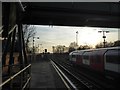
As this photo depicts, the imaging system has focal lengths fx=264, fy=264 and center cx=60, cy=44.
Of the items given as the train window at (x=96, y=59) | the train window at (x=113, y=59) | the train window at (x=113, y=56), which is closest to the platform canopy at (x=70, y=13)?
the train window at (x=113, y=56)

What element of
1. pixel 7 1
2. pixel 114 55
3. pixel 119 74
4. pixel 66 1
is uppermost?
pixel 66 1

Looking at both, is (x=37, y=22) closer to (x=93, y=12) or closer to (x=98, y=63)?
(x=93, y=12)

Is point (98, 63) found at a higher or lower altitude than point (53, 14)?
lower

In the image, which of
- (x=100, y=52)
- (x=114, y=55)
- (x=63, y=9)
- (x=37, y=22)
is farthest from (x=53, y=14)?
(x=100, y=52)

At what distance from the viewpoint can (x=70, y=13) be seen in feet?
57.9

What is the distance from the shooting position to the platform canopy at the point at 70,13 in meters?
16.2

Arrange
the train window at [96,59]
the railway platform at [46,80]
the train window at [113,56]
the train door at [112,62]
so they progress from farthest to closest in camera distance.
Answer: the train window at [96,59], the train window at [113,56], the train door at [112,62], the railway platform at [46,80]

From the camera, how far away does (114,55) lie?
17.6 m

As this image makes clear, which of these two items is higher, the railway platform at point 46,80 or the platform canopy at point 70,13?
the platform canopy at point 70,13

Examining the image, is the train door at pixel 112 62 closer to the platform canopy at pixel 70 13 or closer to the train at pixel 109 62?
the train at pixel 109 62

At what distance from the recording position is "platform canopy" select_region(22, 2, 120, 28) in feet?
53.2

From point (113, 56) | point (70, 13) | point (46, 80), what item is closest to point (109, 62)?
point (113, 56)

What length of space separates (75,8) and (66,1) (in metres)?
1.17

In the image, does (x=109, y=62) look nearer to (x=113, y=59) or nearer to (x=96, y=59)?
(x=113, y=59)
